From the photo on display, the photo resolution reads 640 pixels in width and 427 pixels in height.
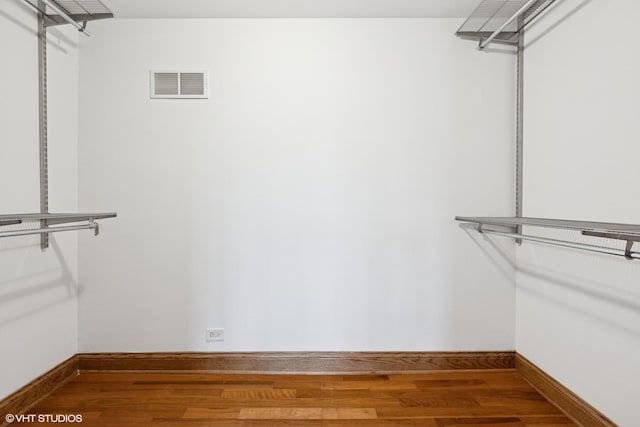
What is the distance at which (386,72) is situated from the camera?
207 centimetres

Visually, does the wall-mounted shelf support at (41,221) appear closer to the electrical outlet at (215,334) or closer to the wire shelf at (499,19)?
the electrical outlet at (215,334)

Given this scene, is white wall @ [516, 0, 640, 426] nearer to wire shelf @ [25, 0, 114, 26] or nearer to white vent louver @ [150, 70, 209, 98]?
white vent louver @ [150, 70, 209, 98]

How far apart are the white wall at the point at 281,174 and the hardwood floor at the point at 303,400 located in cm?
19

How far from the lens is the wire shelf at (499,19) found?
1.78m

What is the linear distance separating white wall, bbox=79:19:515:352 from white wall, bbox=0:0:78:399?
90 millimetres

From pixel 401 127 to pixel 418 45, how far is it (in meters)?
0.48

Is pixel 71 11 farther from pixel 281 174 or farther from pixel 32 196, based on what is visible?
pixel 281 174

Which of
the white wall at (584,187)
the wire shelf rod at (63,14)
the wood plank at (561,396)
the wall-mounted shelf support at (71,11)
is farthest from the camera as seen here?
the wall-mounted shelf support at (71,11)

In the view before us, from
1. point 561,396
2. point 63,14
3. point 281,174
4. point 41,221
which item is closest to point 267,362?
point 281,174

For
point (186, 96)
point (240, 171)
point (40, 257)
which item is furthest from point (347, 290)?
point (40, 257)

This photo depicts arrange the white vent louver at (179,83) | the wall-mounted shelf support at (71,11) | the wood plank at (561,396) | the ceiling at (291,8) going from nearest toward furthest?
the wood plank at (561,396)
the wall-mounted shelf support at (71,11)
the ceiling at (291,8)
the white vent louver at (179,83)

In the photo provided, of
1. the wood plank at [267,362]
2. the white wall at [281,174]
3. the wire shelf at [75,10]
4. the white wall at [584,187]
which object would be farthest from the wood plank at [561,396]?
the wire shelf at [75,10]

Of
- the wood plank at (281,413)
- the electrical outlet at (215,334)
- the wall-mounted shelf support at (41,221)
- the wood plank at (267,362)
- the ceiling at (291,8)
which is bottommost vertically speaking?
the wood plank at (281,413)

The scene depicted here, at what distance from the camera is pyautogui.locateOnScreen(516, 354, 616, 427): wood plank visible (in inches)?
58.7
